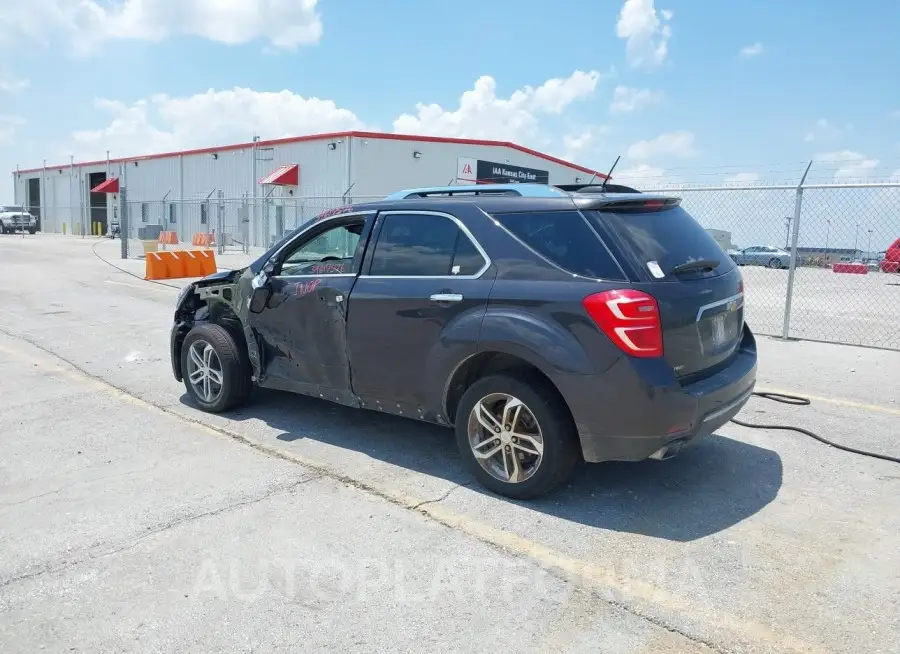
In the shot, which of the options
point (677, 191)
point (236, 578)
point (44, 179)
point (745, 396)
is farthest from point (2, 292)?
point (44, 179)

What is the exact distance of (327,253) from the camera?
5.38 m

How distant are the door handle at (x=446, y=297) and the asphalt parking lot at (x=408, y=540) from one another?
114 centimetres

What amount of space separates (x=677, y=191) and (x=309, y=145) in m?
24.0

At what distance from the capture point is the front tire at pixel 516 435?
3924 mm

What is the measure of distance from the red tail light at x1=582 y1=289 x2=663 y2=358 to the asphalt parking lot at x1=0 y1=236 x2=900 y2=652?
0.98 meters

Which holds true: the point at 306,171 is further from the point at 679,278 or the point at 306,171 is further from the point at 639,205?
the point at 679,278

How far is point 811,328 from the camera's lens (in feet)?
36.4

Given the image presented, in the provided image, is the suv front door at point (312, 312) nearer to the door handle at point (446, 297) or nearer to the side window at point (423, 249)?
the side window at point (423, 249)

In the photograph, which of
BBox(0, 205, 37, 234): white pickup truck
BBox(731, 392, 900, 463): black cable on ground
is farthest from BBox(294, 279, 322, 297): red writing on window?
BBox(0, 205, 37, 234): white pickup truck

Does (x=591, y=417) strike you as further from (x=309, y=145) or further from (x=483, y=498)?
(x=309, y=145)

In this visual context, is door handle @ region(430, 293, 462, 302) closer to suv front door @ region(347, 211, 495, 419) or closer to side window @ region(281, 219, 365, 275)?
suv front door @ region(347, 211, 495, 419)

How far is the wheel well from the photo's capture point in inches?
161

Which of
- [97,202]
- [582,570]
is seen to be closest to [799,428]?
[582,570]

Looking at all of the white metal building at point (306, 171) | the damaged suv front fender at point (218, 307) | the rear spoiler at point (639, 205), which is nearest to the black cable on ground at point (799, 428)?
the rear spoiler at point (639, 205)
